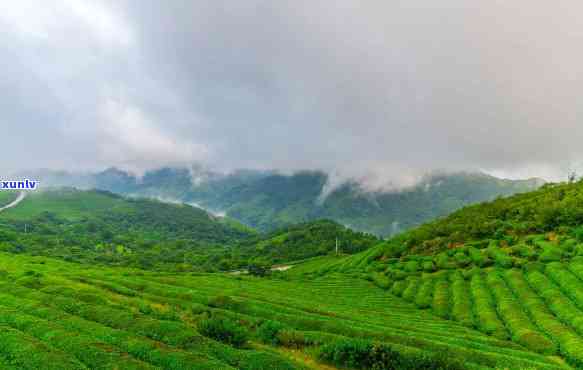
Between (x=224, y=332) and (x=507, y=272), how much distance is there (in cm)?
7389

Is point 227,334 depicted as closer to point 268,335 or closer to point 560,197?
point 268,335

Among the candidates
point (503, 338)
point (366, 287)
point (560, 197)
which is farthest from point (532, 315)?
point (560, 197)

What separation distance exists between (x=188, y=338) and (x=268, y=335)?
7960 mm

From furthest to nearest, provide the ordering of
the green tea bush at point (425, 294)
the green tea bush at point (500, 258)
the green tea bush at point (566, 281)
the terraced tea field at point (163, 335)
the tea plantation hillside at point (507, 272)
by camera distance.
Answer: the green tea bush at point (500, 258), the green tea bush at point (425, 294), the green tea bush at point (566, 281), the tea plantation hillside at point (507, 272), the terraced tea field at point (163, 335)

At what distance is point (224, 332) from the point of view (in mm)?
30797

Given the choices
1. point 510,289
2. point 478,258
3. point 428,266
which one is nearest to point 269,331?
point 510,289

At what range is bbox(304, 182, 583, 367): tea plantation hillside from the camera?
52250mm

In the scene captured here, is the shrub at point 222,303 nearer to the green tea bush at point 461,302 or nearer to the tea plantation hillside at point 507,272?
the tea plantation hillside at point 507,272

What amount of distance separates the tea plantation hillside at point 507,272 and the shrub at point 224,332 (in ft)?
127

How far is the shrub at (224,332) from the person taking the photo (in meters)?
30.1

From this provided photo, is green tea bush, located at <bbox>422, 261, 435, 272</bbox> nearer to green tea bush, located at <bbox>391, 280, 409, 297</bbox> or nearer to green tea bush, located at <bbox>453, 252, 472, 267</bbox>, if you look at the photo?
green tea bush, located at <bbox>453, 252, 472, 267</bbox>

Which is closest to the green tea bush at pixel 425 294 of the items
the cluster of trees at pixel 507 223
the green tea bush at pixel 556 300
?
the green tea bush at pixel 556 300

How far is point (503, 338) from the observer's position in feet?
166

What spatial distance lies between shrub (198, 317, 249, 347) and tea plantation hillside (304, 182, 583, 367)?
38.8 m
